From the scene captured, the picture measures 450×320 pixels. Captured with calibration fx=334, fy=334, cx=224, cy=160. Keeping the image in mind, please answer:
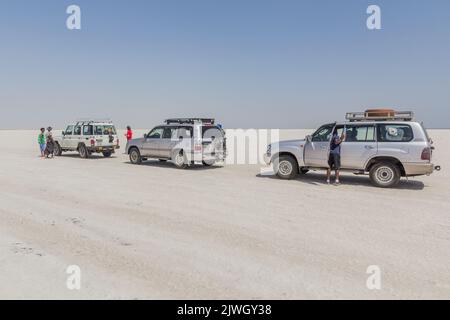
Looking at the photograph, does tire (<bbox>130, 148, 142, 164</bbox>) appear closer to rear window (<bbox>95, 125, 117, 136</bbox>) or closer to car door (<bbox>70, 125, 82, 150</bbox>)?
rear window (<bbox>95, 125, 117, 136</bbox>)

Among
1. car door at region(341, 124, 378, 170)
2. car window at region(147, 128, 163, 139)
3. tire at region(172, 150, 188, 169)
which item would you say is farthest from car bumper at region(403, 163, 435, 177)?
car window at region(147, 128, 163, 139)

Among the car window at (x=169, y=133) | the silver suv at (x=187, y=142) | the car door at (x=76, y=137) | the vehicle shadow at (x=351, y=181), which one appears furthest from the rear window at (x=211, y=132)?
the car door at (x=76, y=137)

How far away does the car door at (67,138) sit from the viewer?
19364 millimetres

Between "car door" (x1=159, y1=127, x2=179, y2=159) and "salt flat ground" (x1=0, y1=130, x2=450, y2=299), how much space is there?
4.73 meters

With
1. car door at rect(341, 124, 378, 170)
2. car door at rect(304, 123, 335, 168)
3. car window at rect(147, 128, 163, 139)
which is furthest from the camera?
car window at rect(147, 128, 163, 139)

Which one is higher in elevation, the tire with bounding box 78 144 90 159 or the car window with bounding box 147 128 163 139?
the car window with bounding box 147 128 163 139

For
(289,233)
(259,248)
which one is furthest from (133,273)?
(289,233)

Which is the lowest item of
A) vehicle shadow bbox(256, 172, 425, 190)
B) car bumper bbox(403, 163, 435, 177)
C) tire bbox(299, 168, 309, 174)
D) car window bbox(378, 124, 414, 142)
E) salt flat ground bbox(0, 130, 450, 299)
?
salt flat ground bbox(0, 130, 450, 299)

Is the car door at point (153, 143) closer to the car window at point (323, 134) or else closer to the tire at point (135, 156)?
the tire at point (135, 156)

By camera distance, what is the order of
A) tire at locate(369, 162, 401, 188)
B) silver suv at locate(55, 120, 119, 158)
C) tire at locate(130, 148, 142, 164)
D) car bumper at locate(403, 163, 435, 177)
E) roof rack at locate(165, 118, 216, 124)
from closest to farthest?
car bumper at locate(403, 163, 435, 177), tire at locate(369, 162, 401, 188), roof rack at locate(165, 118, 216, 124), tire at locate(130, 148, 142, 164), silver suv at locate(55, 120, 119, 158)

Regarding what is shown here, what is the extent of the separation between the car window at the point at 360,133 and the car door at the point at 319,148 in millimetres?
530

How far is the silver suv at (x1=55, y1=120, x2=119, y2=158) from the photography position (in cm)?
1833
